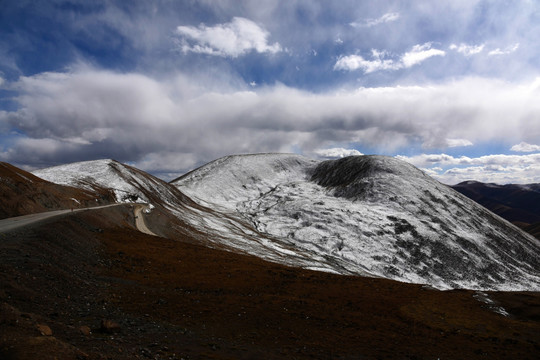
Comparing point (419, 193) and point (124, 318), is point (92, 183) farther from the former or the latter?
point (419, 193)

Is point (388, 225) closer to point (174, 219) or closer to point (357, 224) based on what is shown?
point (357, 224)

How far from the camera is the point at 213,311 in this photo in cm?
1847

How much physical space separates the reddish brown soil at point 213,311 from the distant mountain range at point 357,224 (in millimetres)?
33575

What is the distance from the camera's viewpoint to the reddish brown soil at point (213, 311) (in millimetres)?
12609

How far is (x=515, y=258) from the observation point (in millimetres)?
98625

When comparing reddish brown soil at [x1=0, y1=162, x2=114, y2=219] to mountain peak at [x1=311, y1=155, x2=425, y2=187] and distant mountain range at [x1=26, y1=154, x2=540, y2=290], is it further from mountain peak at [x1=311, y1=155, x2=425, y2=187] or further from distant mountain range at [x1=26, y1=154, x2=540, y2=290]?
mountain peak at [x1=311, y1=155, x2=425, y2=187]

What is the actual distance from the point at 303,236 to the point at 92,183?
61.8 m

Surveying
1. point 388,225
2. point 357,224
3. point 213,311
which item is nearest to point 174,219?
point 213,311

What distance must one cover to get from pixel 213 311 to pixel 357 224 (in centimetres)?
8831

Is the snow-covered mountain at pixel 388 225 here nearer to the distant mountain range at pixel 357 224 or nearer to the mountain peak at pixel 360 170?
the distant mountain range at pixel 357 224

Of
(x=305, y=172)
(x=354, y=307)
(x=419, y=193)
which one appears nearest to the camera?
(x=354, y=307)

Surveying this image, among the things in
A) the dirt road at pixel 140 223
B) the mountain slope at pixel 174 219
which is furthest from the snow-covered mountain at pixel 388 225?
the dirt road at pixel 140 223

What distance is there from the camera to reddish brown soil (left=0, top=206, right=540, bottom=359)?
1261 centimetres

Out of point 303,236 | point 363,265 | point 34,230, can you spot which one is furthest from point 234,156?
point 34,230
